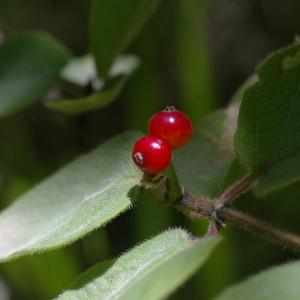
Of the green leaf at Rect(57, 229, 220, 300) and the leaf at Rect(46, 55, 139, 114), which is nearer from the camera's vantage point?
the green leaf at Rect(57, 229, 220, 300)

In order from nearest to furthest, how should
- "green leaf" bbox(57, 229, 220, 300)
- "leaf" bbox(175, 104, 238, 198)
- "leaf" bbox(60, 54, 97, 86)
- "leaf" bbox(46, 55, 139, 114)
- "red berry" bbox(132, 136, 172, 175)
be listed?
1. "green leaf" bbox(57, 229, 220, 300)
2. "red berry" bbox(132, 136, 172, 175)
3. "leaf" bbox(175, 104, 238, 198)
4. "leaf" bbox(46, 55, 139, 114)
5. "leaf" bbox(60, 54, 97, 86)

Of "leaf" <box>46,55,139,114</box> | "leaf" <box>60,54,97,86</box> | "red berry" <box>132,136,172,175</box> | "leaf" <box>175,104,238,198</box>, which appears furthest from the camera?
"leaf" <box>60,54,97,86</box>

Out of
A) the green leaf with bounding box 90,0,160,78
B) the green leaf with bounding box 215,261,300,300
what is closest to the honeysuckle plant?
the green leaf with bounding box 215,261,300,300

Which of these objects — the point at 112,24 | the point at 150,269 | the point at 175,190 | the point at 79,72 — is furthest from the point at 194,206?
the point at 79,72

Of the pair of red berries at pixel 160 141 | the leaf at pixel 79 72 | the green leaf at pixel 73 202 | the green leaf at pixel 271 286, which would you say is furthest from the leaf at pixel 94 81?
the green leaf at pixel 271 286

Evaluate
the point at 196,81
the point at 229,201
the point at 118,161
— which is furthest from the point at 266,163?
the point at 196,81

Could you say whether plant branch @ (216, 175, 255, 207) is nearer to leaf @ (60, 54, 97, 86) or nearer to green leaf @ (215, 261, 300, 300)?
green leaf @ (215, 261, 300, 300)

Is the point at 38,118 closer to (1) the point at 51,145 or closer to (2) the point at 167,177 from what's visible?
(1) the point at 51,145
